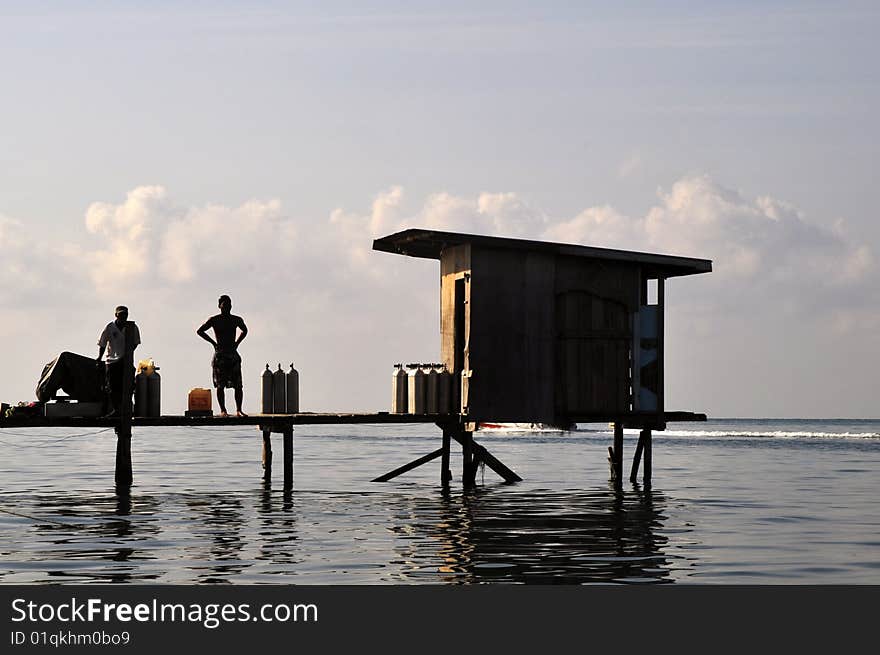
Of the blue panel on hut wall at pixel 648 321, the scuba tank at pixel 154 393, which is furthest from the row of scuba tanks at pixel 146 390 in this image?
the blue panel on hut wall at pixel 648 321

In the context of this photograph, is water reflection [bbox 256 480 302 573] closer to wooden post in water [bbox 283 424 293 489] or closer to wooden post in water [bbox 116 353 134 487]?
wooden post in water [bbox 283 424 293 489]

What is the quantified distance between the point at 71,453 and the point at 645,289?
29036 mm

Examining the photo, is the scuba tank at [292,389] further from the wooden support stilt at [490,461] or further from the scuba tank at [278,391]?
the wooden support stilt at [490,461]

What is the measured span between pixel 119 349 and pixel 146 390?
40.0 inches

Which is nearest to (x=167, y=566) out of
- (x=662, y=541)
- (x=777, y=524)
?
(x=662, y=541)

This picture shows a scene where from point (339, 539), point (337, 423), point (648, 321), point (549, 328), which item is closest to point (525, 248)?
point (549, 328)

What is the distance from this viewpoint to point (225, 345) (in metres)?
23.6

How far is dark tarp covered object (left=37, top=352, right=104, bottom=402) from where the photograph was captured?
23.3m

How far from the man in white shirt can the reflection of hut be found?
5081 mm

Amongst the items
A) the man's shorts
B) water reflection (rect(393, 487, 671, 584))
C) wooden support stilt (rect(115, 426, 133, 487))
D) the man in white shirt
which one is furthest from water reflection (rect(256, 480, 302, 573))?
the man in white shirt
